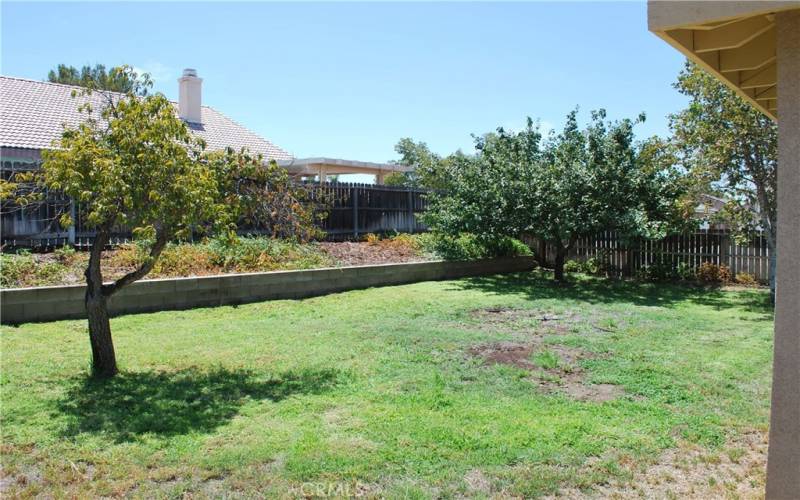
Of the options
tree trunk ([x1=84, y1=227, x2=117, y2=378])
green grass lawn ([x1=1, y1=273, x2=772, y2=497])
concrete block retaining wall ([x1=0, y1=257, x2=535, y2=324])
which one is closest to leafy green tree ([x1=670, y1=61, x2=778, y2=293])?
green grass lawn ([x1=1, y1=273, x2=772, y2=497])

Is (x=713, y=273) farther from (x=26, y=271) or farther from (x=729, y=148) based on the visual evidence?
(x=26, y=271)

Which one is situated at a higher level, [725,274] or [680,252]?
[680,252]

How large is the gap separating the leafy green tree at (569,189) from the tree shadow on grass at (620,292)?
3.13 feet

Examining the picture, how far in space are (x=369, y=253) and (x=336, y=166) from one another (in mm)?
9596

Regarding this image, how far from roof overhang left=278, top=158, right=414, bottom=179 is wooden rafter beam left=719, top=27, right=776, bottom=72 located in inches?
655

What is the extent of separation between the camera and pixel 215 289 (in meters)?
10.2

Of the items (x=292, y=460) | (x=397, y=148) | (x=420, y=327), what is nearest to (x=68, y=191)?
(x=292, y=460)

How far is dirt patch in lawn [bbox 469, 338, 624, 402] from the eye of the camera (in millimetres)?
5594

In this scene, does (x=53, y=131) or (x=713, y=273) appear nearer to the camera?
(x=713, y=273)

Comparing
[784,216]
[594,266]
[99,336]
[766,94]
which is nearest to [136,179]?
[99,336]

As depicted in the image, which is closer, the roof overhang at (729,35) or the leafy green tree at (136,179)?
the roof overhang at (729,35)

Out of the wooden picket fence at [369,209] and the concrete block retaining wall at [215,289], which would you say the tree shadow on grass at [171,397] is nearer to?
the concrete block retaining wall at [215,289]

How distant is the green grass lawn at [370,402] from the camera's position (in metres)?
3.80

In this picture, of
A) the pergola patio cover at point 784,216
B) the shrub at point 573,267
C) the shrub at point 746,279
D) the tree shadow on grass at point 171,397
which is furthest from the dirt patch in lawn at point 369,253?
the pergola patio cover at point 784,216
